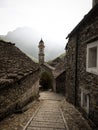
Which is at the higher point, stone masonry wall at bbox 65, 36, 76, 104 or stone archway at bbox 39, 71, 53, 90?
stone masonry wall at bbox 65, 36, 76, 104

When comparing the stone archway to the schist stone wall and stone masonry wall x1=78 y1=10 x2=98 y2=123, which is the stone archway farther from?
stone masonry wall x1=78 y1=10 x2=98 y2=123

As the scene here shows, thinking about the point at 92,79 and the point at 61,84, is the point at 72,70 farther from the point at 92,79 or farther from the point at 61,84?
the point at 61,84

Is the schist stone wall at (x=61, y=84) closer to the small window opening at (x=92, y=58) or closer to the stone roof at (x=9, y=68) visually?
the stone roof at (x=9, y=68)

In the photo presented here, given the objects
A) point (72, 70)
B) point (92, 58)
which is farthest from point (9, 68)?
point (92, 58)

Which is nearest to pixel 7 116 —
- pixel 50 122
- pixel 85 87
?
pixel 50 122

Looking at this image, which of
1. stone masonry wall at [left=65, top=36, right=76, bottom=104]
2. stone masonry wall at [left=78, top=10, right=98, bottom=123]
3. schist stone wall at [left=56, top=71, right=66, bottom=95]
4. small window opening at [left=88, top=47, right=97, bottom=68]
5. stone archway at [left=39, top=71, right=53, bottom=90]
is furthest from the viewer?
stone archway at [left=39, top=71, right=53, bottom=90]

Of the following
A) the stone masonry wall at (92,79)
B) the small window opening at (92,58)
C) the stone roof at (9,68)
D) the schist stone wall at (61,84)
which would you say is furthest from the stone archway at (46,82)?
the small window opening at (92,58)

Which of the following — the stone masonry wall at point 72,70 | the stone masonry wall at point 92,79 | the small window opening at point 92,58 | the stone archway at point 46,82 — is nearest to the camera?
the stone masonry wall at point 92,79

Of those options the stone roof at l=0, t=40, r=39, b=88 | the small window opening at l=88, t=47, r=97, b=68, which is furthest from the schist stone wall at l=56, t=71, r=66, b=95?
the small window opening at l=88, t=47, r=97, b=68

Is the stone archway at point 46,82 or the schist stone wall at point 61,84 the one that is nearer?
the schist stone wall at point 61,84

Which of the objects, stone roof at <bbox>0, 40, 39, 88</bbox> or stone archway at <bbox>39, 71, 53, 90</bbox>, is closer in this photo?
stone roof at <bbox>0, 40, 39, 88</bbox>

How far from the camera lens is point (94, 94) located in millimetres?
7211

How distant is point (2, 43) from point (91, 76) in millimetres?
9257

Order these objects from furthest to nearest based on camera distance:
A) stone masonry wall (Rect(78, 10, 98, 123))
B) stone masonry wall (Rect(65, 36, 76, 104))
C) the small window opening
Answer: stone masonry wall (Rect(65, 36, 76, 104))
the small window opening
stone masonry wall (Rect(78, 10, 98, 123))
